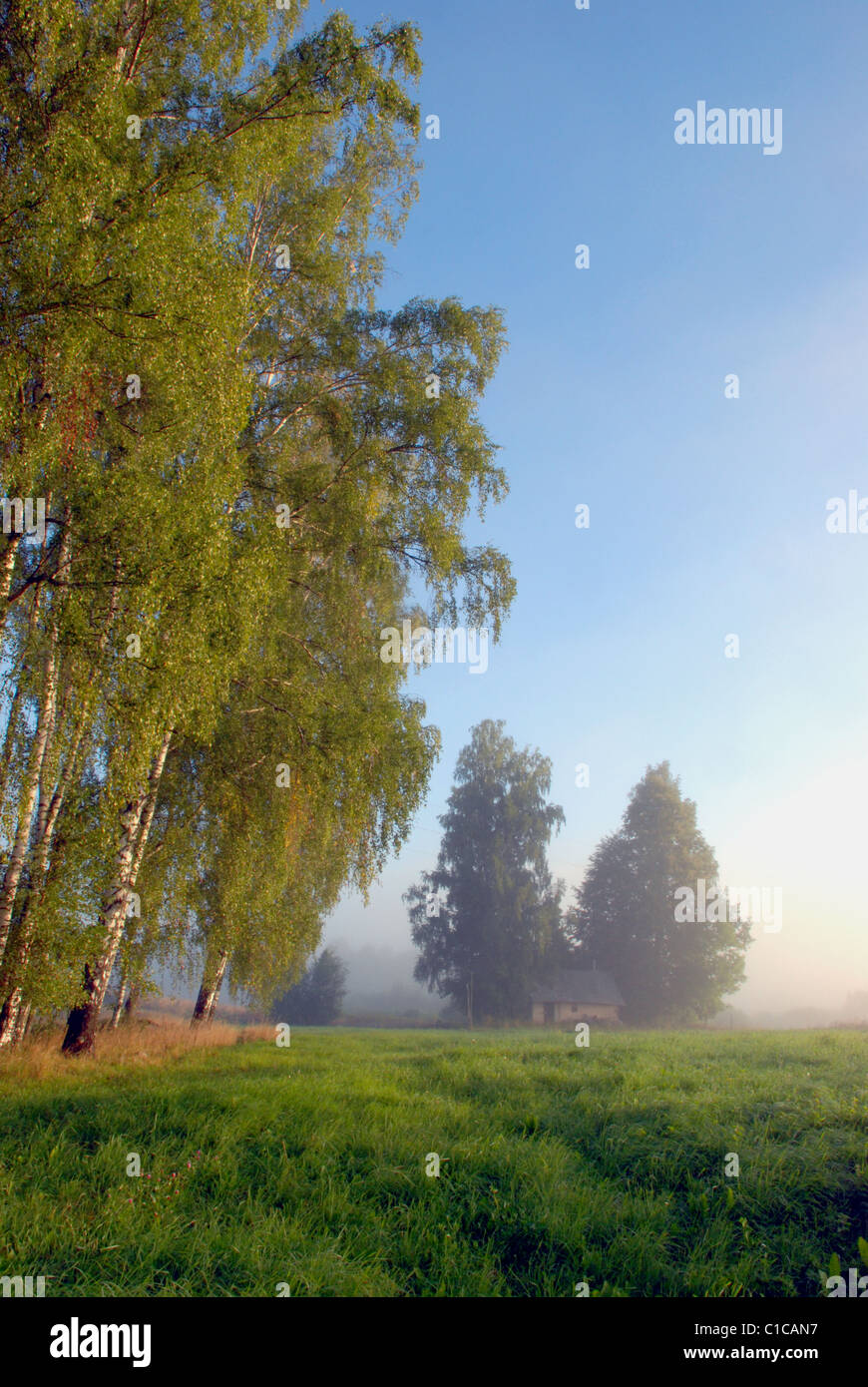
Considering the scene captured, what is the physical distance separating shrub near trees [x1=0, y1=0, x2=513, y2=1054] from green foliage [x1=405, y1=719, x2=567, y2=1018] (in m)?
31.0

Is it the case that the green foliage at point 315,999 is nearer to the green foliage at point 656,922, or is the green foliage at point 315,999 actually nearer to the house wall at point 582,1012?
the house wall at point 582,1012

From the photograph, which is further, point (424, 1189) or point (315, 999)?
point (315, 999)

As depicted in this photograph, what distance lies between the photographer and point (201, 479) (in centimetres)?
938

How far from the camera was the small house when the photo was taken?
45.1 meters

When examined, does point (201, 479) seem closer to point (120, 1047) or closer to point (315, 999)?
point (120, 1047)

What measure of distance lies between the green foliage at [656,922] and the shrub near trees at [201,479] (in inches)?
1345

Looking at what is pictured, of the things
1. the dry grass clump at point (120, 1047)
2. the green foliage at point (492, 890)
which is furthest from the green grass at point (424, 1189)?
the green foliage at point (492, 890)

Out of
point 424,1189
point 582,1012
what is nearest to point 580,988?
point 582,1012

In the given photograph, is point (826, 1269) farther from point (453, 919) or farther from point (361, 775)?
point (453, 919)

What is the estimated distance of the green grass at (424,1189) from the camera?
16.8 ft

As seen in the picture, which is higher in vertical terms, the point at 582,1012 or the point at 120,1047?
the point at 120,1047

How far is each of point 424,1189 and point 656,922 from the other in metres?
42.1

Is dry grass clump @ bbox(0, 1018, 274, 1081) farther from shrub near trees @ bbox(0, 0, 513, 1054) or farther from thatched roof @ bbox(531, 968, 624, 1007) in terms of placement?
thatched roof @ bbox(531, 968, 624, 1007)
